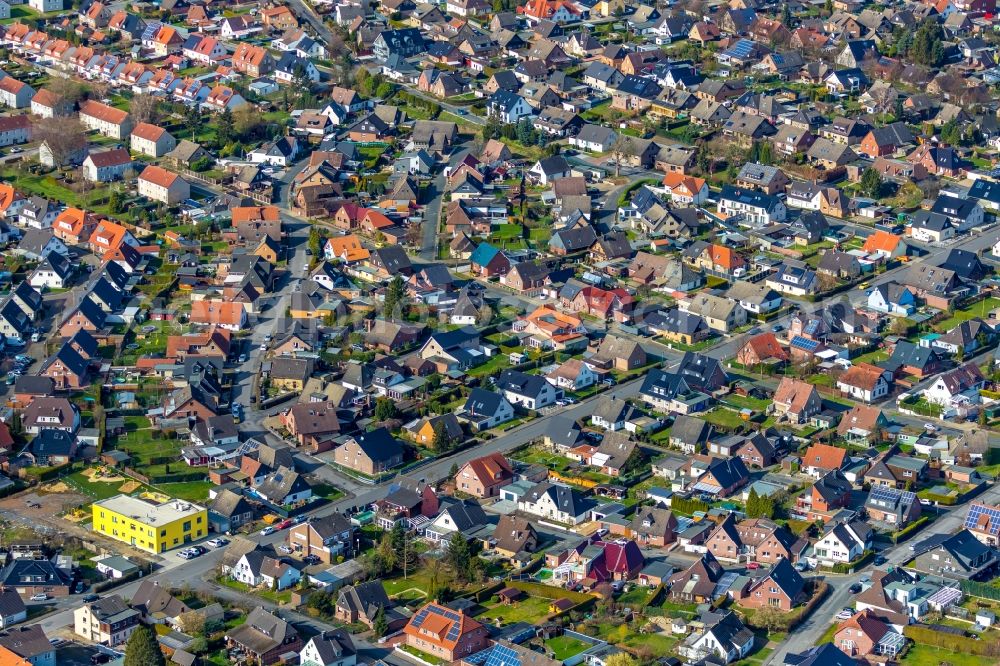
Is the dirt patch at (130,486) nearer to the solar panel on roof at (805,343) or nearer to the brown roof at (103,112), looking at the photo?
the solar panel on roof at (805,343)

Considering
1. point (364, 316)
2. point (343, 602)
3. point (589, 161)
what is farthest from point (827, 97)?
point (343, 602)

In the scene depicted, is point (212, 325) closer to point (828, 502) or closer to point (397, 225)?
point (397, 225)

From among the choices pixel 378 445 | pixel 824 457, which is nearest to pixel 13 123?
pixel 378 445

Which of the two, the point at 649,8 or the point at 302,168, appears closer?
the point at 302,168

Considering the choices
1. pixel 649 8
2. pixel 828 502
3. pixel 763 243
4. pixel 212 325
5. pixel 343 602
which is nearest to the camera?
pixel 343 602

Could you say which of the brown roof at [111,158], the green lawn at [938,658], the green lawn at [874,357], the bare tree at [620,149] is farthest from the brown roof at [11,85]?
the green lawn at [938,658]

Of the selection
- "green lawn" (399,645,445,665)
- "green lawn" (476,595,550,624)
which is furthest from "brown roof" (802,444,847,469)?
"green lawn" (399,645,445,665)
